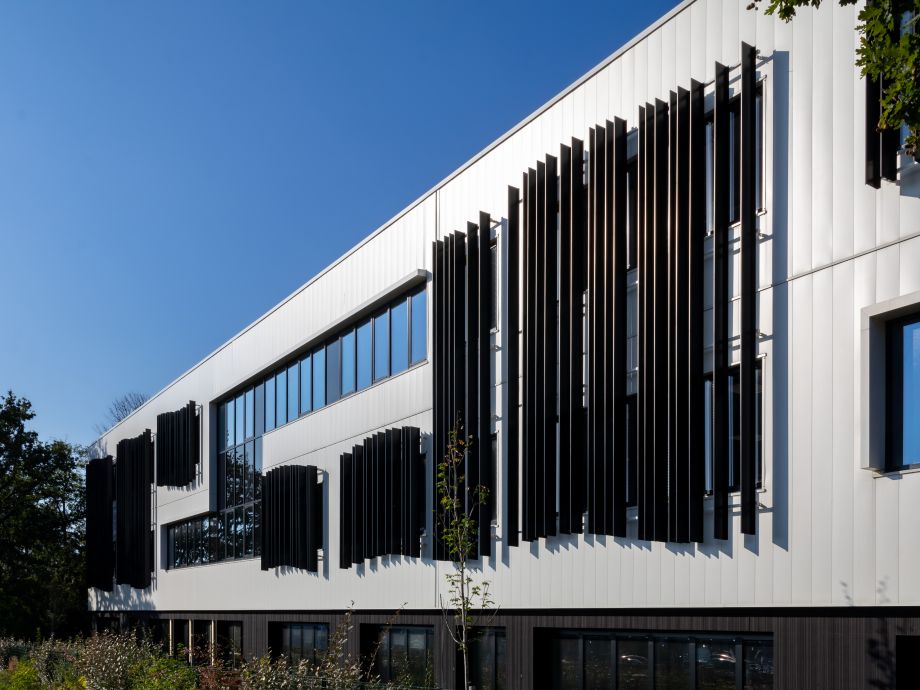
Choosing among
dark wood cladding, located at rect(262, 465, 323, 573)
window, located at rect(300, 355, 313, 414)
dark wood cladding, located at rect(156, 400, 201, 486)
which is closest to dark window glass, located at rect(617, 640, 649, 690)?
dark wood cladding, located at rect(262, 465, 323, 573)

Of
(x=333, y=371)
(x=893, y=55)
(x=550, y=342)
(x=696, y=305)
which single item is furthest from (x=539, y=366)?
(x=333, y=371)

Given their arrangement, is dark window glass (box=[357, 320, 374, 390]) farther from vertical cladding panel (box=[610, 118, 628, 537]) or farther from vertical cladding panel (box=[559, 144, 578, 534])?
vertical cladding panel (box=[610, 118, 628, 537])

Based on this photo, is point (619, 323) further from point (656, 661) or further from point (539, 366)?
point (656, 661)

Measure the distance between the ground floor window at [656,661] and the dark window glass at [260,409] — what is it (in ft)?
59.1

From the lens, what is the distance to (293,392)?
33000 millimetres

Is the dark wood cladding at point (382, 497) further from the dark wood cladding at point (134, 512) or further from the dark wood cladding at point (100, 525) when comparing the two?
the dark wood cladding at point (100, 525)

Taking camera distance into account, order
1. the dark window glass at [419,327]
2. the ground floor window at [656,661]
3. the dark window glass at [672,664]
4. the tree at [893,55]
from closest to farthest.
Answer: the tree at [893,55] < the ground floor window at [656,661] < the dark window glass at [672,664] < the dark window glass at [419,327]

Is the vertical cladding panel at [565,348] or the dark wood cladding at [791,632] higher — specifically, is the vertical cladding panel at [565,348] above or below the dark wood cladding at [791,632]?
above

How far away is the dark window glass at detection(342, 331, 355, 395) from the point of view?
28.5m

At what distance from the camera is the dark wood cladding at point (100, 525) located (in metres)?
53.3

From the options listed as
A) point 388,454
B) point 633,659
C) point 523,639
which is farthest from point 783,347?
point 388,454

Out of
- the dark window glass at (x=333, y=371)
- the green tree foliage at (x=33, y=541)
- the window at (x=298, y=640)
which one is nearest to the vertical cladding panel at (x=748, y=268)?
the dark window glass at (x=333, y=371)

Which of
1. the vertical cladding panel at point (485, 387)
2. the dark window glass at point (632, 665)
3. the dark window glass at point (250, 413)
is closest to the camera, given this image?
the dark window glass at point (632, 665)

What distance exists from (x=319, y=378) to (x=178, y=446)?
14349 millimetres
